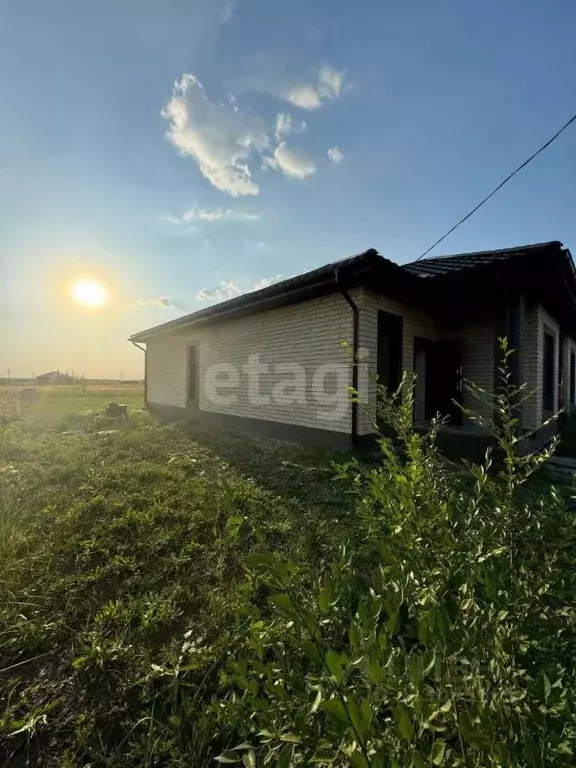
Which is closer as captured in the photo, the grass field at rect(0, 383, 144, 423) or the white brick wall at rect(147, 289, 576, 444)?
the white brick wall at rect(147, 289, 576, 444)

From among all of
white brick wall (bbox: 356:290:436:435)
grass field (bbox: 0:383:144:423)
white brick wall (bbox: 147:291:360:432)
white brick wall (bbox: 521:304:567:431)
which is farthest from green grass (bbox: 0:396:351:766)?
grass field (bbox: 0:383:144:423)

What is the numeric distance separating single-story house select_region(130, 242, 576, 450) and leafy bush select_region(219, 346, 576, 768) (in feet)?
11.3

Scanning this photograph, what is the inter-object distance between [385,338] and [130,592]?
206 inches

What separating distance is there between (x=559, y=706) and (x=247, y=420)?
7.51 meters

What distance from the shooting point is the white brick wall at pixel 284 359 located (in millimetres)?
5914

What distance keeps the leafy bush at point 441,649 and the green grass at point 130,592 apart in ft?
0.86

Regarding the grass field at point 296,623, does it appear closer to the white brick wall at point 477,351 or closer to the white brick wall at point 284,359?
the white brick wall at point 284,359

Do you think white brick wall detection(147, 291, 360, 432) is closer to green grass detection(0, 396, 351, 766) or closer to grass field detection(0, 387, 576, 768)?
green grass detection(0, 396, 351, 766)

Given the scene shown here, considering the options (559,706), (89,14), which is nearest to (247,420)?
(89,14)

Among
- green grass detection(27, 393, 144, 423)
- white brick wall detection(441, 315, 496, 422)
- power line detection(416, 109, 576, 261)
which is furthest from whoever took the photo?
green grass detection(27, 393, 144, 423)

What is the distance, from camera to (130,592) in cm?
234

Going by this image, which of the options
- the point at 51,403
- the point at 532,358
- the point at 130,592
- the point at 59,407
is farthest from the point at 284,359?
the point at 51,403

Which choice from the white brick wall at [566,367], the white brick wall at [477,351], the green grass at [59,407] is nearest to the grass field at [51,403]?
the green grass at [59,407]

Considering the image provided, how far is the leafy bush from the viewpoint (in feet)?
2.11
